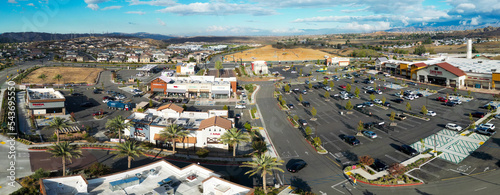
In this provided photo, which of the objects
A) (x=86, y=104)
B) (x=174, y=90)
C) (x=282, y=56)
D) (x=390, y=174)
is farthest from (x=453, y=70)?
(x=282, y=56)

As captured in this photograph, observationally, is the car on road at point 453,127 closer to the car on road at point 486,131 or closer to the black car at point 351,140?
the car on road at point 486,131

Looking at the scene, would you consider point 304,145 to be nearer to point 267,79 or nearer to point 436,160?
point 436,160

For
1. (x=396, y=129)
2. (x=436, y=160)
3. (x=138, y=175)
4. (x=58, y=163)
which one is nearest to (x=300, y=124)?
(x=396, y=129)

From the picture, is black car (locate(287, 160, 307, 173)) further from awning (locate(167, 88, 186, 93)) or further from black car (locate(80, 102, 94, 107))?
black car (locate(80, 102, 94, 107))

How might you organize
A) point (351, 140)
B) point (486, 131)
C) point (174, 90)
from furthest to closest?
point (174, 90) < point (486, 131) < point (351, 140)

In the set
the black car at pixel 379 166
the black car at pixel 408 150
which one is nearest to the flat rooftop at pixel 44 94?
the black car at pixel 379 166

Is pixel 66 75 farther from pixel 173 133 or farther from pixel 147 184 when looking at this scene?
pixel 147 184
